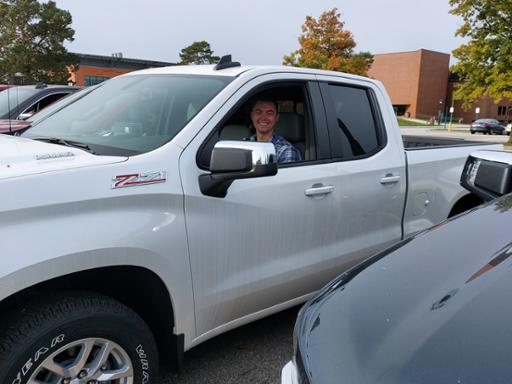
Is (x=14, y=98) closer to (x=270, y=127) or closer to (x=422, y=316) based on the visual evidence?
(x=270, y=127)

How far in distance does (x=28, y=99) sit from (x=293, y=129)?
6.25m

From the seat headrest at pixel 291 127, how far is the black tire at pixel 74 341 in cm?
180

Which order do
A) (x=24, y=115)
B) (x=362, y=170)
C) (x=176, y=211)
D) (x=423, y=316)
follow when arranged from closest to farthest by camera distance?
(x=423, y=316), (x=176, y=211), (x=362, y=170), (x=24, y=115)

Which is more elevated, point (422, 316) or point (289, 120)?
point (289, 120)

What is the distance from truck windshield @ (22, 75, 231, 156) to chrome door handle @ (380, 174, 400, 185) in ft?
4.48

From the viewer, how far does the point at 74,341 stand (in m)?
1.99

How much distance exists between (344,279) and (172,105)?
148cm

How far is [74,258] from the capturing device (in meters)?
1.92

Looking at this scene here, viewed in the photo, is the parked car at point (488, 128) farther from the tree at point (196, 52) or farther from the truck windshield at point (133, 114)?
the truck windshield at point (133, 114)

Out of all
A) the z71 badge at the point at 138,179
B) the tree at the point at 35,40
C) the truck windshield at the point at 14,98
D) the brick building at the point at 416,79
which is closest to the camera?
the z71 badge at the point at 138,179

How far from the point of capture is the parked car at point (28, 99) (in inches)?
307

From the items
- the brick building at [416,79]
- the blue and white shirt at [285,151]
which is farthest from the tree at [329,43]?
the blue and white shirt at [285,151]

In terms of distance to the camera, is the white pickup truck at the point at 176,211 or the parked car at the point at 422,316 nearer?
the parked car at the point at 422,316

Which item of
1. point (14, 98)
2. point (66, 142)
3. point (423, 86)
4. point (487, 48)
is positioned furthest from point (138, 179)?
point (423, 86)
